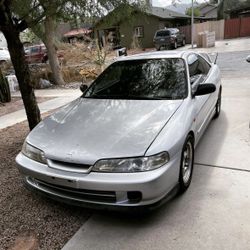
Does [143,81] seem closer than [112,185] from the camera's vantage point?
No

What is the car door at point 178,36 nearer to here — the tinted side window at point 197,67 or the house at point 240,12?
the house at point 240,12

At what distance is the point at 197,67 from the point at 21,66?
279 centimetres

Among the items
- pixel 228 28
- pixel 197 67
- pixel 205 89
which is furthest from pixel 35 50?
pixel 228 28

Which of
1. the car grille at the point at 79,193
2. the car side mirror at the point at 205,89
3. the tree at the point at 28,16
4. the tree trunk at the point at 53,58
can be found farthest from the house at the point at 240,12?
the car grille at the point at 79,193

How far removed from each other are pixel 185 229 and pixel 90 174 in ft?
3.36

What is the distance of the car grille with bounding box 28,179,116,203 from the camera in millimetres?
2727

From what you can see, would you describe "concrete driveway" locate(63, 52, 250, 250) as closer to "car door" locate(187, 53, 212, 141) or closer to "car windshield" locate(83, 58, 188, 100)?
"car door" locate(187, 53, 212, 141)

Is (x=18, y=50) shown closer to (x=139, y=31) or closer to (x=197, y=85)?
(x=197, y=85)

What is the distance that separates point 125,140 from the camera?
290cm

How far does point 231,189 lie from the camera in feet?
11.1

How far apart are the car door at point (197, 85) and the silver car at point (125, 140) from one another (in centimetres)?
2

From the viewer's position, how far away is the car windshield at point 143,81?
3840 millimetres

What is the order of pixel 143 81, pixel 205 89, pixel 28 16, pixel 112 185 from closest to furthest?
pixel 112 185, pixel 205 89, pixel 143 81, pixel 28 16

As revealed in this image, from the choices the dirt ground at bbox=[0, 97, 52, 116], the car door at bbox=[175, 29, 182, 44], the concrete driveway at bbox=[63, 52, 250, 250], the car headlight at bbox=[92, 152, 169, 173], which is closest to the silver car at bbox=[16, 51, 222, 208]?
the car headlight at bbox=[92, 152, 169, 173]
